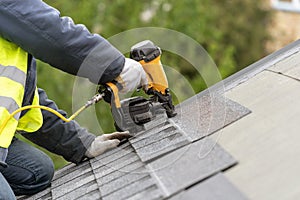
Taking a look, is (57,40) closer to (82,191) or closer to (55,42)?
(55,42)

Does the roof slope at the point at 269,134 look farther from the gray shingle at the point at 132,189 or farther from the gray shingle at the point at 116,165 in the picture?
the gray shingle at the point at 116,165

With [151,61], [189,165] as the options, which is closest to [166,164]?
[189,165]

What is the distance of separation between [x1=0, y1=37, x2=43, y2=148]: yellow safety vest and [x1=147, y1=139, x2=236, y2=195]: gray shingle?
656 millimetres

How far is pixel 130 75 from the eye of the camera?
2275 mm

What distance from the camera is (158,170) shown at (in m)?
1.89

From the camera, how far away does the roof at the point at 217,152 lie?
65.8 inches

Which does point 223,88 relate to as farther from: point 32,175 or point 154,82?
point 32,175

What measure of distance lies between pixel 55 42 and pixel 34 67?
0.35 meters

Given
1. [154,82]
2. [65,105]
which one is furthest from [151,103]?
[65,105]

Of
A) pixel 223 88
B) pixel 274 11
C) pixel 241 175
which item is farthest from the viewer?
pixel 274 11

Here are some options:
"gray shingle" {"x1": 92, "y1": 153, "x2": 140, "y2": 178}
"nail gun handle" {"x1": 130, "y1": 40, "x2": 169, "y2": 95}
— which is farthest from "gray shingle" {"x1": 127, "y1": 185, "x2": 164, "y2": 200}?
"nail gun handle" {"x1": 130, "y1": 40, "x2": 169, "y2": 95}

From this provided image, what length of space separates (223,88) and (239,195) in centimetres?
112

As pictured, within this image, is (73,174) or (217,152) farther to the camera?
(73,174)

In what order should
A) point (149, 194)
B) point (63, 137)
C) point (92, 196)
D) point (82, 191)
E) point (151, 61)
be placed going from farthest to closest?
1. point (63, 137)
2. point (151, 61)
3. point (82, 191)
4. point (92, 196)
5. point (149, 194)
